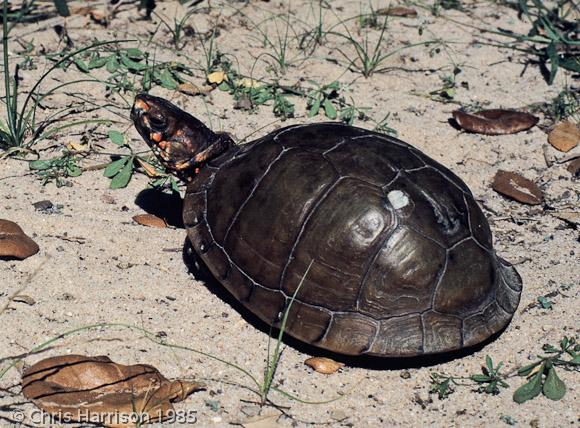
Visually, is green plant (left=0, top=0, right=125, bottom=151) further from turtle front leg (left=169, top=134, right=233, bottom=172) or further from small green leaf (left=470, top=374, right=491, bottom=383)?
small green leaf (left=470, top=374, right=491, bottom=383)

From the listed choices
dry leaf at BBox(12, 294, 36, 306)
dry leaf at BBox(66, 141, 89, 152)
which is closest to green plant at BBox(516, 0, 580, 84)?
dry leaf at BBox(66, 141, 89, 152)

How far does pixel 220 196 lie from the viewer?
4062mm

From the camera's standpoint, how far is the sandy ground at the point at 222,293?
3.50 metres

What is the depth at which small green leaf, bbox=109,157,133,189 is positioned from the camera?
468 centimetres

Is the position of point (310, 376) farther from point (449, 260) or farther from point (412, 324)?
point (449, 260)

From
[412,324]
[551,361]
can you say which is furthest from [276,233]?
[551,361]

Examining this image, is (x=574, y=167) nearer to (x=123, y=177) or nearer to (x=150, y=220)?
(x=150, y=220)

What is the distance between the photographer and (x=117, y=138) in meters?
4.90

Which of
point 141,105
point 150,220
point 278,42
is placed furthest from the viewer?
point 278,42

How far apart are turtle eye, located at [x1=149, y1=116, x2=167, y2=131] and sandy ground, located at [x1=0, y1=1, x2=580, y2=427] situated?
48 centimetres

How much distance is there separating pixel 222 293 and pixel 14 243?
1.10 m

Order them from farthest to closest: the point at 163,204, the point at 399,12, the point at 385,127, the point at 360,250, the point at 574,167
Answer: the point at 399,12 → the point at 385,127 → the point at 574,167 → the point at 163,204 → the point at 360,250

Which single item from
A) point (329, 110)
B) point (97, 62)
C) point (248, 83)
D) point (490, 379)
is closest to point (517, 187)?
point (329, 110)

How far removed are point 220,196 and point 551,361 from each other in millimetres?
1815
